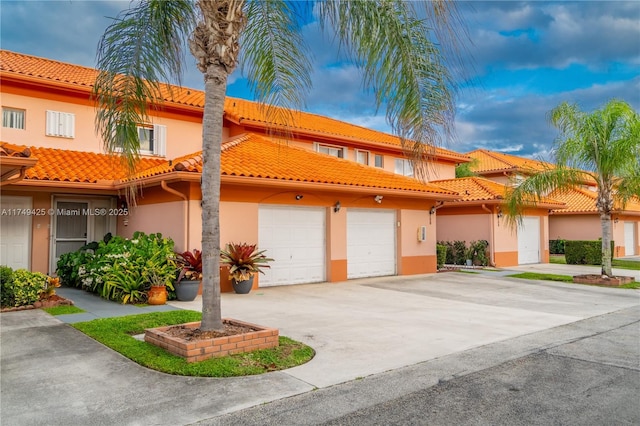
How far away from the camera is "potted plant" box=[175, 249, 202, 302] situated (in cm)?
1133

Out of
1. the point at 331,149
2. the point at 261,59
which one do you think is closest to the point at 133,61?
the point at 261,59

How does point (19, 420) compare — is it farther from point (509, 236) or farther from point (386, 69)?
point (509, 236)

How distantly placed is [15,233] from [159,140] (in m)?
5.59

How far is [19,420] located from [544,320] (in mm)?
9121

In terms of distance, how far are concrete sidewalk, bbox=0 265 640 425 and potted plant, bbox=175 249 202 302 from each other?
312 millimetres

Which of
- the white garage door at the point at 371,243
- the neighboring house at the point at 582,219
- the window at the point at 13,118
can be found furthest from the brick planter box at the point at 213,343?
the neighboring house at the point at 582,219

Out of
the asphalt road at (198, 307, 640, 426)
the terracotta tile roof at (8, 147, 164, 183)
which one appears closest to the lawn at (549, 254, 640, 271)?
the asphalt road at (198, 307, 640, 426)

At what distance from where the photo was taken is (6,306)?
31.9 feet

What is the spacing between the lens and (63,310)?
966cm

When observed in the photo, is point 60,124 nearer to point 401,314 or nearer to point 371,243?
point 371,243

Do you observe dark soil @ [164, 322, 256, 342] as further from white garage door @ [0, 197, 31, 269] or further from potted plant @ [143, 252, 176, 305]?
white garage door @ [0, 197, 31, 269]

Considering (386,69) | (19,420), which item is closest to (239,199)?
(386,69)

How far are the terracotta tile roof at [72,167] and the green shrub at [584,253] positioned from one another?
21.2 m

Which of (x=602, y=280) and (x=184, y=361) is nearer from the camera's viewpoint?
(x=184, y=361)
